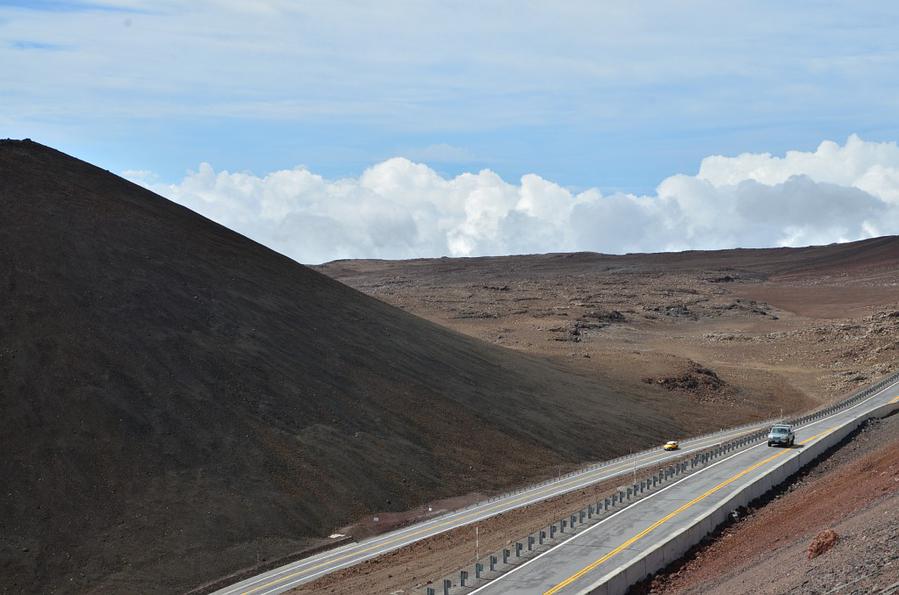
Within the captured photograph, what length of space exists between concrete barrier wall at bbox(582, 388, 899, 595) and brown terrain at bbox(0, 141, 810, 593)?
1936 centimetres

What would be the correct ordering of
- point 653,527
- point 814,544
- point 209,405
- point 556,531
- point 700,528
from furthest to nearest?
point 209,405
point 556,531
point 653,527
point 700,528
point 814,544

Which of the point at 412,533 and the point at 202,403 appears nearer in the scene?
the point at 412,533

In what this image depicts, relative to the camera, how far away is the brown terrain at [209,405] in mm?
46125

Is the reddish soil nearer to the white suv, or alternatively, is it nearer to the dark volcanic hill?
the white suv

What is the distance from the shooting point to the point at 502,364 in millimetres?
86688

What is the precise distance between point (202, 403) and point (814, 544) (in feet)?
130

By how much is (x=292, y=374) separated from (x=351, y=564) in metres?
23.6

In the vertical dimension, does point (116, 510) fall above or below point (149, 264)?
below

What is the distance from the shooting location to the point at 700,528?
34906 millimetres

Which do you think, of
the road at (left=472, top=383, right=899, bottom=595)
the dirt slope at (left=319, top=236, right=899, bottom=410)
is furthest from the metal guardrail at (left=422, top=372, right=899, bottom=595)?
the dirt slope at (left=319, top=236, right=899, bottom=410)

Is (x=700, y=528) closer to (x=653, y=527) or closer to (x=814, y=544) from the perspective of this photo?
(x=653, y=527)

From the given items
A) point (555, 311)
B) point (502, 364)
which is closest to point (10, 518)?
point (502, 364)

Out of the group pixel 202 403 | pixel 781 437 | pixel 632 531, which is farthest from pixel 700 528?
pixel 202 403

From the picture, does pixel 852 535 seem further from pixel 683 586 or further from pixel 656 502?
pixel 656 502
